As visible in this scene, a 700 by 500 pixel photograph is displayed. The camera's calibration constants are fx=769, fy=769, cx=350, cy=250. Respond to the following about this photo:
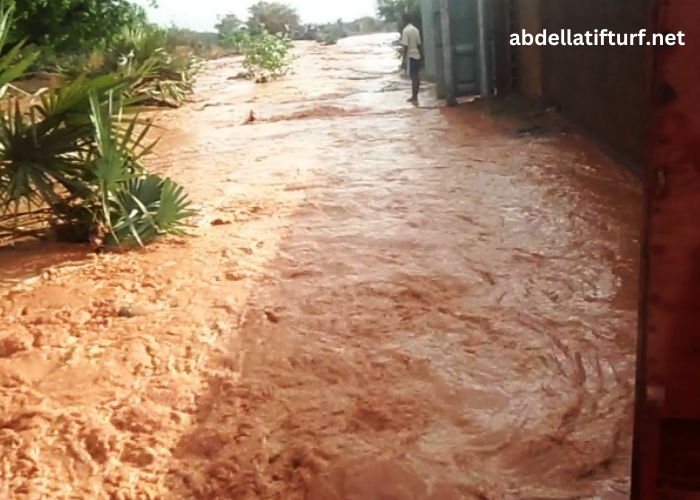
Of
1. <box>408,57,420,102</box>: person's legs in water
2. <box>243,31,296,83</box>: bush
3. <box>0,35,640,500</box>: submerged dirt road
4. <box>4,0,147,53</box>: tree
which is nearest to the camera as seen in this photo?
<box>0,35,640,500</box>: submerged dirt road

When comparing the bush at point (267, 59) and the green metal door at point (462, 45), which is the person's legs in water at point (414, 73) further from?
the bush at point (267, 59)

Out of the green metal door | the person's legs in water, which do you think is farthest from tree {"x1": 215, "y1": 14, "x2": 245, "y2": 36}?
the green metal door

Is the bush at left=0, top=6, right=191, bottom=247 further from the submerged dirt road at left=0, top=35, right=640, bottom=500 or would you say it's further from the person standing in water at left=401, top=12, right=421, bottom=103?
the person standing in water at left=401, top=12, right=421, bottom=103

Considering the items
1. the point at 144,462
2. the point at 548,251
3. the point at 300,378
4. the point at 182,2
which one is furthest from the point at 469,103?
the point at 182,2

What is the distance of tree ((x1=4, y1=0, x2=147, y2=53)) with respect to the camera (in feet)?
54.0

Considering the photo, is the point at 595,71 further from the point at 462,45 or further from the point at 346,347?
the point at 346,347

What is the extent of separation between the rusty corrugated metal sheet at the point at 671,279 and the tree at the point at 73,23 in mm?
16623

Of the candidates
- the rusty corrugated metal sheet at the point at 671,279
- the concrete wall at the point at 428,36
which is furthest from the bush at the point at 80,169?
the concrete wall at the point at 428,36

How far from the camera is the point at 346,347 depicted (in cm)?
411

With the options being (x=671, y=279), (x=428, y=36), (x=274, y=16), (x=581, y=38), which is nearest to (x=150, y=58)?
(x=428, y=36)

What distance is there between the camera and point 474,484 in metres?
2.92

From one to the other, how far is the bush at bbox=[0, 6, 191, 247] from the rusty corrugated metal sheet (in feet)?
15.3

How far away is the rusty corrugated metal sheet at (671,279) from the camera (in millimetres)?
1596

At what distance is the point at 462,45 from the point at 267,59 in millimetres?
7437
